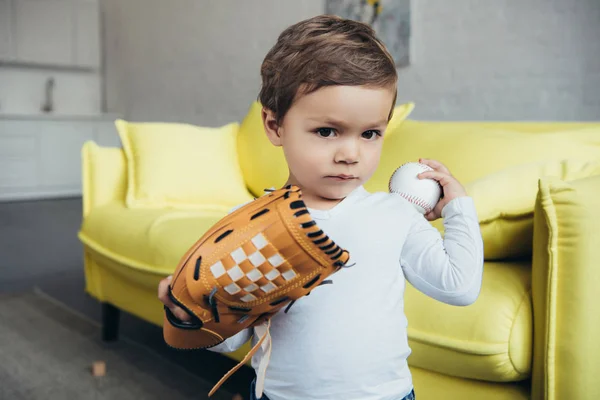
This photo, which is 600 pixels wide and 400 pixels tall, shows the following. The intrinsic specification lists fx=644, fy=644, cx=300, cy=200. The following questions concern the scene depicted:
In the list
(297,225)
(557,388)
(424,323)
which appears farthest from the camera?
(424,323)

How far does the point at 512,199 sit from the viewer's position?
1.44m

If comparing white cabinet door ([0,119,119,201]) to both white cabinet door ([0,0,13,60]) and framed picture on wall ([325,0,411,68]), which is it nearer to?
white cabinet door ([0,0,13,60])

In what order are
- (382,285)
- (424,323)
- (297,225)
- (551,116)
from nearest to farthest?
(297,225) < (382,285) < (424,323) < (551,116)

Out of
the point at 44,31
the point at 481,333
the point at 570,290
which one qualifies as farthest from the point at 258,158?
the point at 44,31

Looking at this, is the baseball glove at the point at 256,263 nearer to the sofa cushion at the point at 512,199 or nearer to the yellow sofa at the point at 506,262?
the yellow sofa at the point at 506,262

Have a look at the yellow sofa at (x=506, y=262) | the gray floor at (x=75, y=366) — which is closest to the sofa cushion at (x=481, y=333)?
the yellow sofa at (x=506, y=262)

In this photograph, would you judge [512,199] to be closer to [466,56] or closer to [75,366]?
[75,366]

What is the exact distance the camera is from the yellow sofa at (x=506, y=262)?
3.99 feet

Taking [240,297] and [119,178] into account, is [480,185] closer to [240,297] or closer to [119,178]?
[240,297]

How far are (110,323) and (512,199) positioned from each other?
1700 millimetres

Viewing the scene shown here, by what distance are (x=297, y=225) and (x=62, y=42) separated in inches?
265

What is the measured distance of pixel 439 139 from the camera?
1970 millimetres

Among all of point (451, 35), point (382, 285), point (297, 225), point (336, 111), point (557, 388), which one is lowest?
point (557, 388)

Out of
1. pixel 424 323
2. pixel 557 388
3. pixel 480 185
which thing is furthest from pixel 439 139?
pixel 557 388
